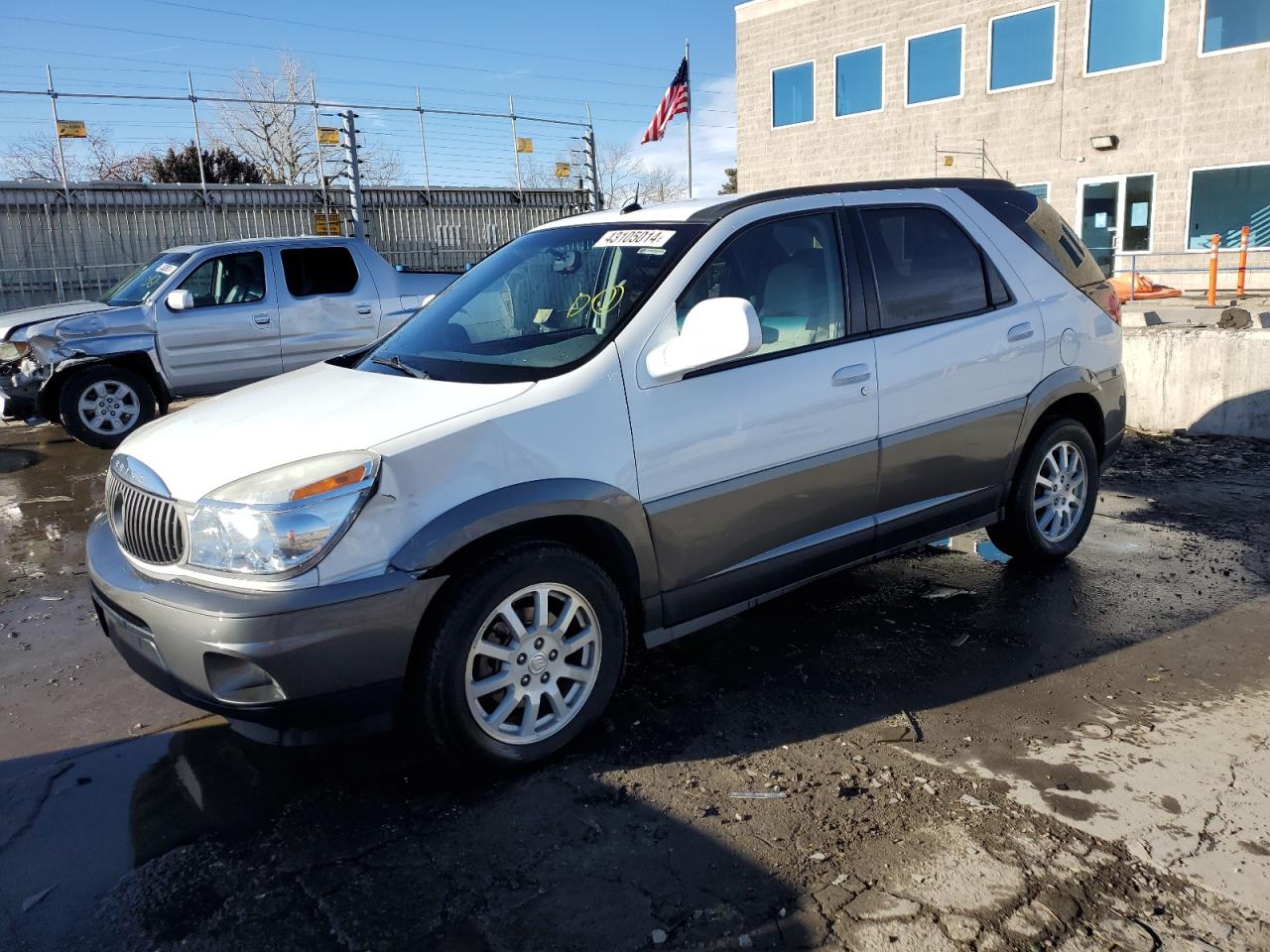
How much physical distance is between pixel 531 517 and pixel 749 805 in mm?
1125

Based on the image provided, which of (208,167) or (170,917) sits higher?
(208,167)

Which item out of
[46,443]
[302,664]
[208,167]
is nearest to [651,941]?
[302,664]

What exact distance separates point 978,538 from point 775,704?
8.59 ft

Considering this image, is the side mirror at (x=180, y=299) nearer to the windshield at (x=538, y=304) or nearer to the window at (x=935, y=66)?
the windshield at (x=538, y=304)

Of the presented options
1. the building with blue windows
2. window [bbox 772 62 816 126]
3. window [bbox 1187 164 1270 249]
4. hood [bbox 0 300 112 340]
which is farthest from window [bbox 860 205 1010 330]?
window [bbox 772 62 816 126]

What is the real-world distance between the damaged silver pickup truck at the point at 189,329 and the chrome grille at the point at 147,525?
18.5ft

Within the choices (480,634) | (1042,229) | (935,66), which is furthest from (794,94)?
(480,634)

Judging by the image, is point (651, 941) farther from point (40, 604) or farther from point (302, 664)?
point (40, 604)

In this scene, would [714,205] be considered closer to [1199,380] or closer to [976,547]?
[976,547]

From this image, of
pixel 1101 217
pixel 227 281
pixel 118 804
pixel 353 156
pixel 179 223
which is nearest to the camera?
pixel 118 804

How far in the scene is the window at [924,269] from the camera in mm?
4176

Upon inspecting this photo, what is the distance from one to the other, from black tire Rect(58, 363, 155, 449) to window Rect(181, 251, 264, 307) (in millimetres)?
951

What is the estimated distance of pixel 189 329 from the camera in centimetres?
914

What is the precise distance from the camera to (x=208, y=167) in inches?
1178
